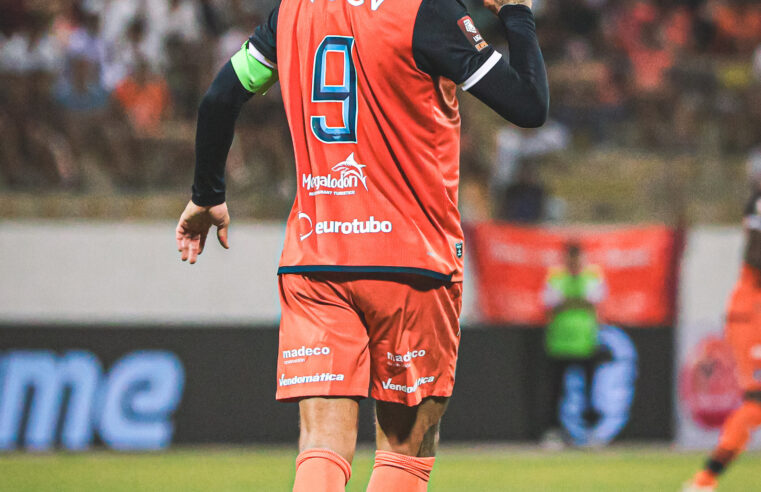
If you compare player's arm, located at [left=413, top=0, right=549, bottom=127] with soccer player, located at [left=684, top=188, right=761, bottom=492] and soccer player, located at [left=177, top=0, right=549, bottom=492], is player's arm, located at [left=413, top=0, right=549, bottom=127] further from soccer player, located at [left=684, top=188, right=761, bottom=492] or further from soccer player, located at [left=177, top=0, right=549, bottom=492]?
soccer player, located at [left=684, top=188, right=761, bottom=492]

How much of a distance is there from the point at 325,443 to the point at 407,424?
37 centimetres

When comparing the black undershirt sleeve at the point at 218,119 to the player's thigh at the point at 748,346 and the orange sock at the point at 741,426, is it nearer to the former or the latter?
the player's thigh at the point at 748,346

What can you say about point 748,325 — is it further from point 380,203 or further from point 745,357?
point 380,203

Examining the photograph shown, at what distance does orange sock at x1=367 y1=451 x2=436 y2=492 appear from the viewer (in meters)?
3.34

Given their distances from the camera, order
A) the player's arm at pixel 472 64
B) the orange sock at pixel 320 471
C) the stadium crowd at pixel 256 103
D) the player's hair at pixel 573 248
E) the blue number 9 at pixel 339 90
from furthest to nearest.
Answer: the player's hair at pixel 573 248
the stadium crowd at pixel 256 103
the blue number 9 at pixel 339 90
the player's arm at pixel 472 64
the orange sock at pixel 320 471

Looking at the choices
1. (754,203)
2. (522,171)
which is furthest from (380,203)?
(522,171)

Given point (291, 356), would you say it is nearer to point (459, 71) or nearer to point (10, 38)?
point (459, 71)

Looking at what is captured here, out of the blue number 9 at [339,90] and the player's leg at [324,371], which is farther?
the blue number 9 at [339,90]

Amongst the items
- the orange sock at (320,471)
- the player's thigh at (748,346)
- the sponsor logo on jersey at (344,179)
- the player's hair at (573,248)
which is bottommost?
the player's thigh at (748,346)

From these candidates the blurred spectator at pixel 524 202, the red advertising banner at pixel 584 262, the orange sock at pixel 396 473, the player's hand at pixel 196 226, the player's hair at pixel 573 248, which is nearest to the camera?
the orange sock at pixel 396 473

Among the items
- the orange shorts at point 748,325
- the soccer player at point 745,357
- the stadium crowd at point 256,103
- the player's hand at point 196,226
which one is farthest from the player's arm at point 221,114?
the stadium crowd at point 256,103

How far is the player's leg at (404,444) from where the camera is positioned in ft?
11.0

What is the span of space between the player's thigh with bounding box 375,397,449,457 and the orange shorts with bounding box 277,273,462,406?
0.15 feet

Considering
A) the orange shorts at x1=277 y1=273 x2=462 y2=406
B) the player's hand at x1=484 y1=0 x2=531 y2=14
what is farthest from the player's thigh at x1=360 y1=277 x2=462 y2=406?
the player's hand at x1=484 y1=0 x2=531 y2=14
